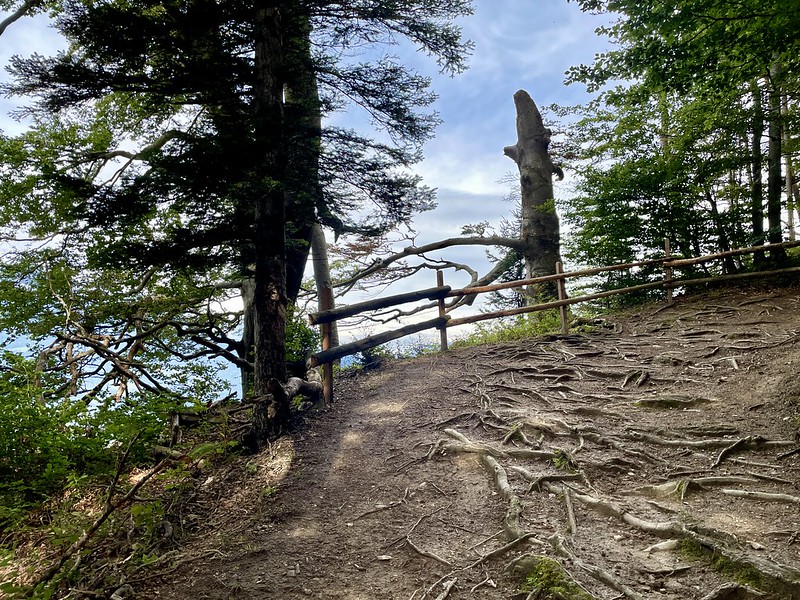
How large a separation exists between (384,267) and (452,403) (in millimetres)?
7072

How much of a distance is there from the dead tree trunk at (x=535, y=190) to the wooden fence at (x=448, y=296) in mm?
2849

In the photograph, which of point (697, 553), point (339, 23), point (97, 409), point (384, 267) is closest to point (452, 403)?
point (697, 553)

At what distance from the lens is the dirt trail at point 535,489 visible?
2.85m

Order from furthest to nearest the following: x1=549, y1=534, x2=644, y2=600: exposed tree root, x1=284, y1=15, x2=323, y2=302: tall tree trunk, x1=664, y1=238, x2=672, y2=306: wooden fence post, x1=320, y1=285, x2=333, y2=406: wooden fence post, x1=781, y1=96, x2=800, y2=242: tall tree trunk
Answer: x1=664, y1=238, x2=672, y2=306: wooden fence post
x1=781, y1=96, x2=800, y2=242: tall tree trunk
x1=284, y1=15, x2=323, y2=302: tall tree trunk
x1=320, y1=285, x2=333, y2=406: wooden fence post
x1=549, y1=534, x2=644, y2=600: exposed tree root

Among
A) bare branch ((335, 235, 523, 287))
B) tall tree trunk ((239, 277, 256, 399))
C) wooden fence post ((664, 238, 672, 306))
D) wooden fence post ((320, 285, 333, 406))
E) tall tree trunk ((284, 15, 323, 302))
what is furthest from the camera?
bare branch ((335, 235, 523, 287))

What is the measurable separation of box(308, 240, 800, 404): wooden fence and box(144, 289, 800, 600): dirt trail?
0.83 metres

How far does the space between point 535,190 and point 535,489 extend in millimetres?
10487

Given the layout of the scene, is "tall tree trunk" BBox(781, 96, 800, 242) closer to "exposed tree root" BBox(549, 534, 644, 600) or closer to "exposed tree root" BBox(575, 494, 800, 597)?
"exposed tree root" BBox(575, 494, 800, 597)

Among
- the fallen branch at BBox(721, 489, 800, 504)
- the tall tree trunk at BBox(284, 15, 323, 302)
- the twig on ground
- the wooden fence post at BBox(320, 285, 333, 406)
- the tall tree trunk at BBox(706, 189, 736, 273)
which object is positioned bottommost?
the twig on ground

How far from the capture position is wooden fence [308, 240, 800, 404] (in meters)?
6.77

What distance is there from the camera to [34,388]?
5.25 metres

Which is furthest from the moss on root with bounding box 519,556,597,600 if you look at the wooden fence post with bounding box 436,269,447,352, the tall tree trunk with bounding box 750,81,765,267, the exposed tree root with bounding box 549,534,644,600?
the tall tree trunk with bounding box 750,81,765,267

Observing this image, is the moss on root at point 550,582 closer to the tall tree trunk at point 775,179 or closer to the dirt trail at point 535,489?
the dirt trail at point 535,489

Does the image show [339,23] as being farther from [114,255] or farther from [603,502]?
[603,502]
